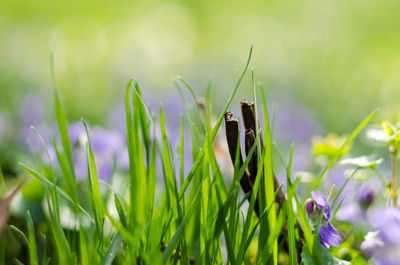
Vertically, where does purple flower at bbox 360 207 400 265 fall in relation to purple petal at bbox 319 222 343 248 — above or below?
above

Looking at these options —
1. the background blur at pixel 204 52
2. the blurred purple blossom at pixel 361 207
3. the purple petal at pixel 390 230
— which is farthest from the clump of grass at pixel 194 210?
the background blur at pixel 204 52

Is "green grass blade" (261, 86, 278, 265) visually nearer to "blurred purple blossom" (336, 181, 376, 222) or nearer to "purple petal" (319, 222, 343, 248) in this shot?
"purple petal" (319, 222, 343, 248)

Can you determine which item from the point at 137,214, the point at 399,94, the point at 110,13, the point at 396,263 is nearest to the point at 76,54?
the point at 110,13

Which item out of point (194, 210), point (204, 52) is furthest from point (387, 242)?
point (204, 52)

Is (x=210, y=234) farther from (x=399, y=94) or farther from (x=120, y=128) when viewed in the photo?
→ (x=399, y=94)

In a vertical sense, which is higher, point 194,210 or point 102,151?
point 194,210

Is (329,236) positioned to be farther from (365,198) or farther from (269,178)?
(365,198)

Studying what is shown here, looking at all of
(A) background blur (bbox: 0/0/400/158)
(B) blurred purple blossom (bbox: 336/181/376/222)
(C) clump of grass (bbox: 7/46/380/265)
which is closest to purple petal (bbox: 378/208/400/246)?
(C) clump of grass (bbox: 7/46/380/265)
